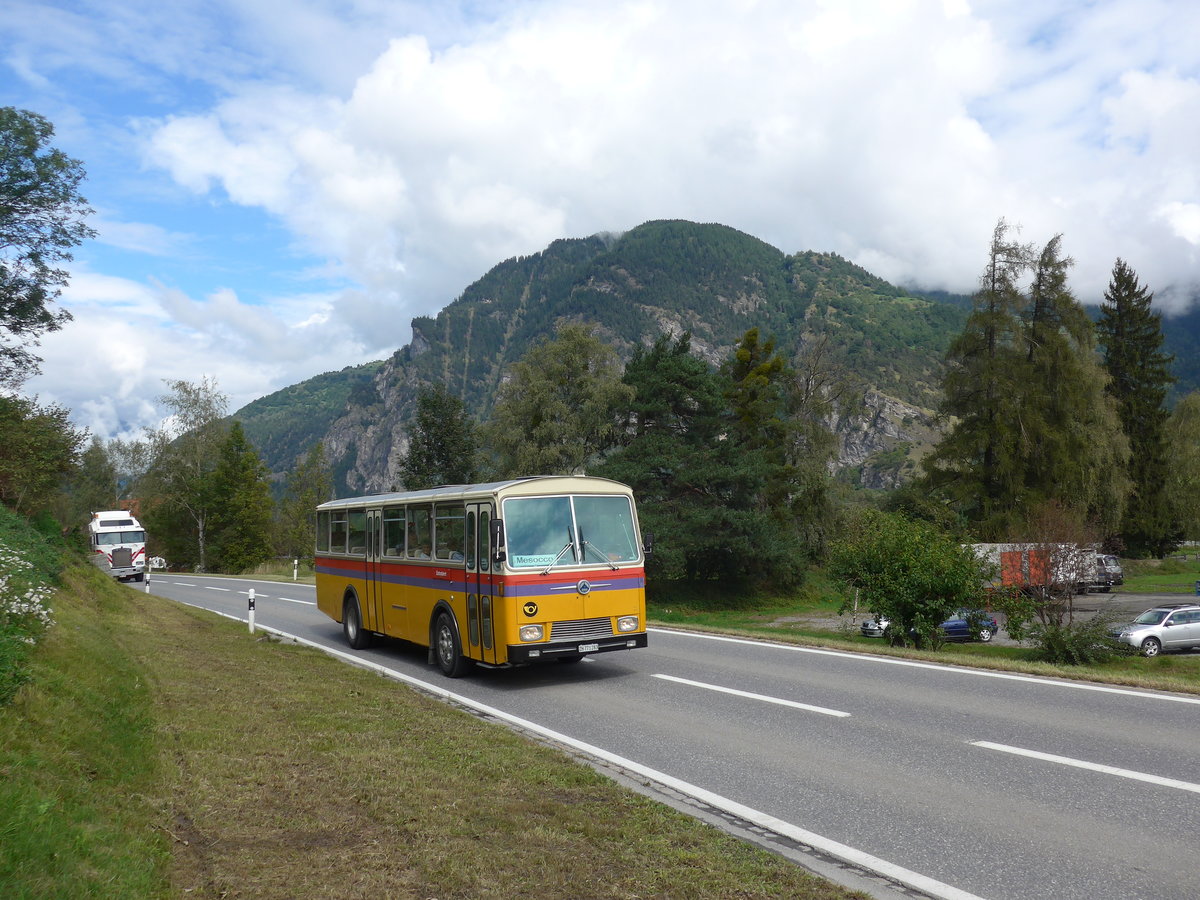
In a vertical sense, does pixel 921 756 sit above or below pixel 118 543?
below

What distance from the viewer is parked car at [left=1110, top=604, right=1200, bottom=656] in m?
24.9

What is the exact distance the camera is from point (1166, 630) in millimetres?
25078

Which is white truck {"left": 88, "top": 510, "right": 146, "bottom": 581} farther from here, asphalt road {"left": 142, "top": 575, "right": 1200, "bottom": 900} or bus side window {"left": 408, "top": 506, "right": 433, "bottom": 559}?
asphalt road {"left": 142, "top": 575, "right": 1200, "bottom": 900}

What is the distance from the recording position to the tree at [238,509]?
66188 millimetres

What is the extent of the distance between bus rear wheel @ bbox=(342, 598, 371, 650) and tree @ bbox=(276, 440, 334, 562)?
48469 millimetres

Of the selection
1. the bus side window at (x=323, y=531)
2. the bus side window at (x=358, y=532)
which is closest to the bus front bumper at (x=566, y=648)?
the bus side window at (x=358, y=532)

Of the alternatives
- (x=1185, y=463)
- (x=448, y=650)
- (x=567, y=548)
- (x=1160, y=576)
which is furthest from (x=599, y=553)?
(x=1185, y=463)

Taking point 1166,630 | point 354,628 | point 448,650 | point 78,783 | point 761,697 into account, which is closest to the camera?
point 78,783

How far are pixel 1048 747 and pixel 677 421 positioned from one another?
34.8 meters

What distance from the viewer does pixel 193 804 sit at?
19.6ft

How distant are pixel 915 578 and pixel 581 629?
7729 mm

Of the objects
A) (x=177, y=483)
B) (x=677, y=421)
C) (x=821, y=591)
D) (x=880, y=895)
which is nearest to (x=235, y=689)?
(x=880, y=895)

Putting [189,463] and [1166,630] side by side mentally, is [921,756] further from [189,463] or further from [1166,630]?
[189,463]

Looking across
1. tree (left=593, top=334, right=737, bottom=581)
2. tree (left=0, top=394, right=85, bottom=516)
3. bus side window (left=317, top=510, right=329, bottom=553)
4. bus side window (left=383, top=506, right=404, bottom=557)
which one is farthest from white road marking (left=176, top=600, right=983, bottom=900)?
tree (left=593, top=334, right=737, bottom=581)
